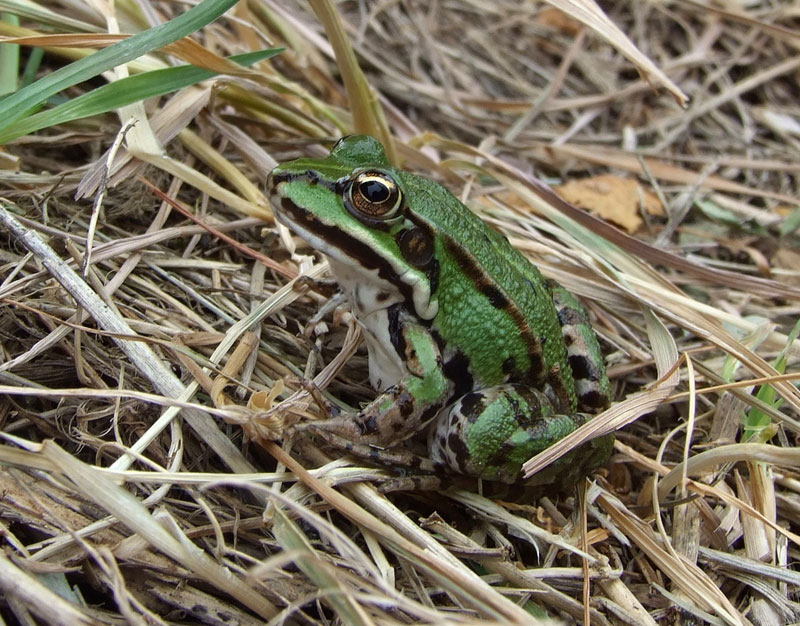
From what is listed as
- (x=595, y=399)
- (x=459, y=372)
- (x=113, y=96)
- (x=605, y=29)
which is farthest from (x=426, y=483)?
(x=605, y=29)

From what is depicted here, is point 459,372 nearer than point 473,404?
No

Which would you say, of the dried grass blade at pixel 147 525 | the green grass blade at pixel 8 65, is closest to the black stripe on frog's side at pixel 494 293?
the dried grass blade at pixel 147 525

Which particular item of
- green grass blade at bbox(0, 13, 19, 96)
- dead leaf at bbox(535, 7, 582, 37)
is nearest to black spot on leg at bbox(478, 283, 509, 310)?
green grass blade at bbox(0, 13, 19, 96)

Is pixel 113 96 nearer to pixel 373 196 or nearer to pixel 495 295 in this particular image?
pixel 373 196

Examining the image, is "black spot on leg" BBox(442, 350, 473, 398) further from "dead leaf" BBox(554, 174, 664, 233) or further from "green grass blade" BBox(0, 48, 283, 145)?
"dead leaf" BBox(554, 174, 664, 233)

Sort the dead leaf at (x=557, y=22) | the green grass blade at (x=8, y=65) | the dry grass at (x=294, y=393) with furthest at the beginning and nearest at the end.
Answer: the dead leaf at (x=557, y=22) < the green grass blade at (x=8, y=65) < the dry grass at (x=294, y=393)

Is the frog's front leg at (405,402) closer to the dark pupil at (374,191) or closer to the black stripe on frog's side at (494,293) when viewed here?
the black stripe on frog's side at (494,293)

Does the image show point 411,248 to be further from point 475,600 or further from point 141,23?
point 141,23
